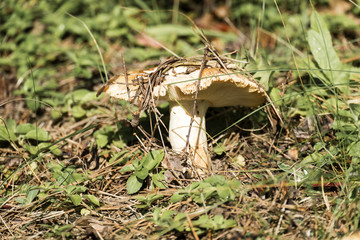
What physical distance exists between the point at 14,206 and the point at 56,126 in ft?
3.44

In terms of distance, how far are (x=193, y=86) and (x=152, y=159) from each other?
54 centimetres

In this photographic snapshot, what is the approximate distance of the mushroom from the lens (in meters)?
2.08

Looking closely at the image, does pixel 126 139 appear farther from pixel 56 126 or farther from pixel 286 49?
pixel 286 49

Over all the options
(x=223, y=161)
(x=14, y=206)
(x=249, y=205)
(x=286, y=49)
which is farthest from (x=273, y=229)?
(x=286, y=49)

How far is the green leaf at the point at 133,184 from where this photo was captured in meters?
2.17

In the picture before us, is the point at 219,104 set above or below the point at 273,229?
above

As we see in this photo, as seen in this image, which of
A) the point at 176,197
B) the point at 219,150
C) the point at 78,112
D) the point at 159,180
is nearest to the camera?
the point at 176,197

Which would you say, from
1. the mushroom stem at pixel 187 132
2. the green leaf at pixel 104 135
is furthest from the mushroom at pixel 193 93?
the green leaf at pixel 104 135

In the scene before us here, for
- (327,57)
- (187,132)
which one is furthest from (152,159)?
(327,57)

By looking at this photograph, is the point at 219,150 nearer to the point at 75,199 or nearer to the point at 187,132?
the point at 187,132

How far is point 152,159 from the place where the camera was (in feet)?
7.36

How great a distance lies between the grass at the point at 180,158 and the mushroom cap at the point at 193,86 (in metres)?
0.19

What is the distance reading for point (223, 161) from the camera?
2.52m

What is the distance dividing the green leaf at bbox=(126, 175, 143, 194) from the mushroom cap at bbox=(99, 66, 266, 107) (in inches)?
19.5
